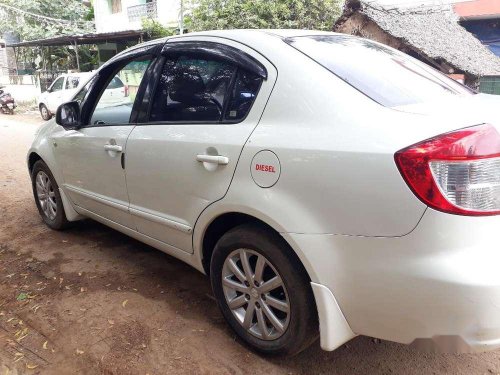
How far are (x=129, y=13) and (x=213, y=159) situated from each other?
25202 millimetres

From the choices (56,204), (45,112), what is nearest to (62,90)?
(45,112)

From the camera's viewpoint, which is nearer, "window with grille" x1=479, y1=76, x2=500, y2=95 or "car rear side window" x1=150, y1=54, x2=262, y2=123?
"car rear side window" x1=150, y1=54, x2=262, y2=123

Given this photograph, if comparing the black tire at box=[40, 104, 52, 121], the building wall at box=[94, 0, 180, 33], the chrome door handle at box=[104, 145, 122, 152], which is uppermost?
the building wall at box=[94, 0, 180, 33]

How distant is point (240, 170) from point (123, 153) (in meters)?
1.12

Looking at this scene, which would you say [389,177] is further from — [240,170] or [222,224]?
[222,224]

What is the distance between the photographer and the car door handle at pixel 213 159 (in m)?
2.25

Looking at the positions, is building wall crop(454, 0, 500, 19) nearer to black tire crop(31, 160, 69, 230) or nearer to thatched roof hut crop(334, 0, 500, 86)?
thatched roof hut crop(334, 0, 500, 86)

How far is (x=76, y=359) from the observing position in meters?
2.43

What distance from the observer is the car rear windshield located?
6.83 feet

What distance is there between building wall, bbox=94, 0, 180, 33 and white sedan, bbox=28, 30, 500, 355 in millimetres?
19108

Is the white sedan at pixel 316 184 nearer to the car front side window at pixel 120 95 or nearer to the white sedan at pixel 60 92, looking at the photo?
the car front side window at pixel 120 95

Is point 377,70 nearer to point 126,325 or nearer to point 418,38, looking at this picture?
→ point 126,325

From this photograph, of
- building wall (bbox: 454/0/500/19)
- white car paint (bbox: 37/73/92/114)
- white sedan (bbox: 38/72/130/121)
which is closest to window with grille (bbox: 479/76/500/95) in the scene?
building wall (bbox: 454/0/500/19)

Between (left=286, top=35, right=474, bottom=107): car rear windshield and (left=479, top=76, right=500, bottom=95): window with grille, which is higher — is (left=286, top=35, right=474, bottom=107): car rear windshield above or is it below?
above
